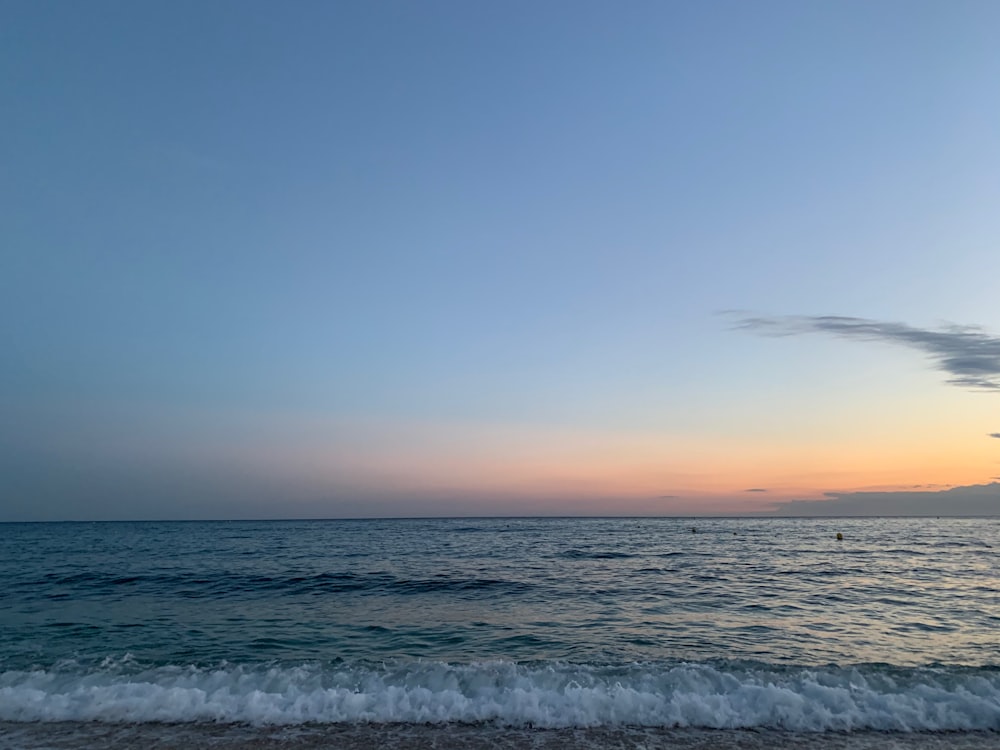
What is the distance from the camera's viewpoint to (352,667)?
1262 centimetres

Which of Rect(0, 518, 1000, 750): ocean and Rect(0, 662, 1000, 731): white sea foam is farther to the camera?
Rect(0, 662, 1000, 731): white sea foam

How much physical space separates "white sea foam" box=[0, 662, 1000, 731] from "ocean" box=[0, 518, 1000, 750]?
0.04m

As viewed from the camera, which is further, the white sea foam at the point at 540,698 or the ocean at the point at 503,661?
the white sea foam at the point at 540,698

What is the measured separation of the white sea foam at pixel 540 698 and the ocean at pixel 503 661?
0.15ft

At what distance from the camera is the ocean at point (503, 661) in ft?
29.6

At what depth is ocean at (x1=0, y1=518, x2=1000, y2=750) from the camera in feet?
29.6

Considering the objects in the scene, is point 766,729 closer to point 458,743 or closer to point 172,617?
point 458,743

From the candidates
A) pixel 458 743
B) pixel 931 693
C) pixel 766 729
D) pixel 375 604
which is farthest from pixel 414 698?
pixel 375 604

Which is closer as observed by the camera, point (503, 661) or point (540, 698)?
point (540, 698)

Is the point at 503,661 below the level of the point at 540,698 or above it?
below

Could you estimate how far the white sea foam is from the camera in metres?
9.37

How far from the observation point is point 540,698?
10.0 metres

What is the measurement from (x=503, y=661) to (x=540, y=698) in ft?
10.1

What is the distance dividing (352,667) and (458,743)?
5.00m
